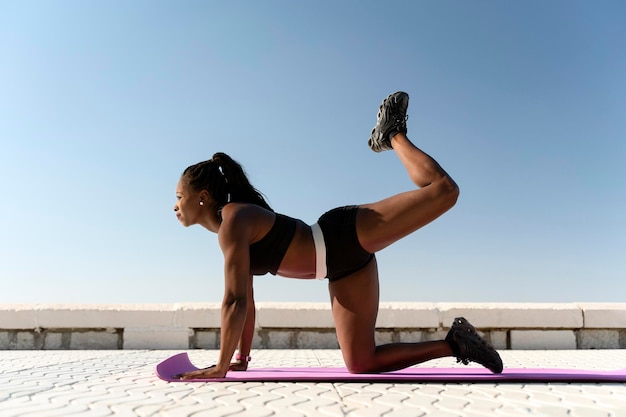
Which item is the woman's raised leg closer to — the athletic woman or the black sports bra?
the athletic woman

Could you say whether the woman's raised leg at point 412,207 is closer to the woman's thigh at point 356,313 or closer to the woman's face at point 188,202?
the woman's thigh at point 356,313

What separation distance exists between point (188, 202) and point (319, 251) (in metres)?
0.88

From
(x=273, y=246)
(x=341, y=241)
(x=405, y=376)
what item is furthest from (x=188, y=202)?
(x=405, y=376)

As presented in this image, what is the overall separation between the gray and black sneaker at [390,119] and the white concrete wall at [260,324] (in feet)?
12.2

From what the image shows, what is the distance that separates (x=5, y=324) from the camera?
709 centimetres

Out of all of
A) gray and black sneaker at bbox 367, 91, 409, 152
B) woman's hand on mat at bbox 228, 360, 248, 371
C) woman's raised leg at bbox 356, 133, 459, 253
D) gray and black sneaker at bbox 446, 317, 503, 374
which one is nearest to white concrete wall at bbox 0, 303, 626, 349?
woman's hand on mat at bbox 228, 360, 248, 371

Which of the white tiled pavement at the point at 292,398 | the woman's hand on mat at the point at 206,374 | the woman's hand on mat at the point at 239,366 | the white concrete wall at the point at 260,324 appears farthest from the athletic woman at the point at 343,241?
the white concrete wall at the point at 260,324

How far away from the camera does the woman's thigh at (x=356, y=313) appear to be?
3430 mm

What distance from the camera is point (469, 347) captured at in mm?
3330

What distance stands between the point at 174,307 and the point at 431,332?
317 centimetres

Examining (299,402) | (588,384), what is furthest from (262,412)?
(588,384)

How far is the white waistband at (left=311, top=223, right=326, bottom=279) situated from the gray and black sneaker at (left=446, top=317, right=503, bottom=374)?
850 mm

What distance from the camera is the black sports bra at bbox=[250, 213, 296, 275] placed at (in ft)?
10.8

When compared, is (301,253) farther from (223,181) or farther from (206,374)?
(206,374)
